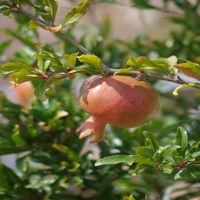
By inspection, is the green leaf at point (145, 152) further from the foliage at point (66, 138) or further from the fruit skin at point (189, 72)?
the fruit skin at point (189, 72)

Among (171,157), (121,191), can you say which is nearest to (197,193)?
(121,191)

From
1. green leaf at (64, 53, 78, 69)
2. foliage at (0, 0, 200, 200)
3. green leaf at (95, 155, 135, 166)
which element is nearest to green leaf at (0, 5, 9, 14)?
foliage at (0, 0, 200, 200)

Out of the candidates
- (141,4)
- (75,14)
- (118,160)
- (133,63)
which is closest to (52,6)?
(75,14)

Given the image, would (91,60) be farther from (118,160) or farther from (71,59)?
(118,160)

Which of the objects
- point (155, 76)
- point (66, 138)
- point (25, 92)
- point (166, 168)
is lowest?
point (25, 92)

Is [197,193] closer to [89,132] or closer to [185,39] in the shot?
[89,132]
